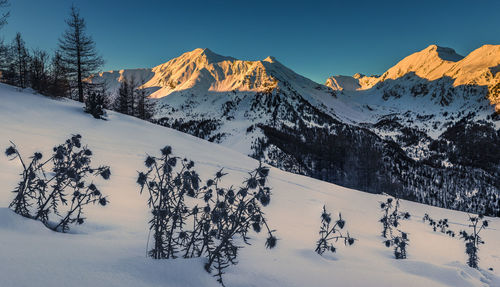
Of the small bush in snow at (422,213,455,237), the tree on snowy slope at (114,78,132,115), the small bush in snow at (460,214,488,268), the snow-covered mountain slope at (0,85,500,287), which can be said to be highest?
the tree on snowy slope at (114,78,132,115)

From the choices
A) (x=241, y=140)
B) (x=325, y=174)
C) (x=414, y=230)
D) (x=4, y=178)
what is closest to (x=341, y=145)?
(x=325, y=174)

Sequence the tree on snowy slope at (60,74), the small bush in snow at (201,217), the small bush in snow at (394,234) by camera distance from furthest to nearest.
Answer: the tree on snowy slope at (60,74) → the small bush in snow at (394,234) → the small bush in snow at (201,217)

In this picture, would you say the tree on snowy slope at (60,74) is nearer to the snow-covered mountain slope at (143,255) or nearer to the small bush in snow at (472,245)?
the snow-covered mountain slope at (143,255)

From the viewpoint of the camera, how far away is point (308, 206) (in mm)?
8445

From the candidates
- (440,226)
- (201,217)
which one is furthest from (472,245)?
(201,217)

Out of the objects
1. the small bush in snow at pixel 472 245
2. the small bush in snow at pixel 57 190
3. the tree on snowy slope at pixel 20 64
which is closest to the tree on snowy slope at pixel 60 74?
the tree on snowy slope at pixel 20 64

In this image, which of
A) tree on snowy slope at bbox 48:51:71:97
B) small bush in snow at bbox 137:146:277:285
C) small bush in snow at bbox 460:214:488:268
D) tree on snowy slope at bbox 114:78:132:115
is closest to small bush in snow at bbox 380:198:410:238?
small bush in snow at bbox 460:214:488:268

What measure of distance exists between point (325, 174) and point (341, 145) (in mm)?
32644

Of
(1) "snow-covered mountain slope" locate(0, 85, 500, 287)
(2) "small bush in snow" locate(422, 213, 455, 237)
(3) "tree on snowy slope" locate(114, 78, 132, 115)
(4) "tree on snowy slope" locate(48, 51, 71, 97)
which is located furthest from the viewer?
(3) "tree on snowy slope" locate(114, 78, 132, 115)

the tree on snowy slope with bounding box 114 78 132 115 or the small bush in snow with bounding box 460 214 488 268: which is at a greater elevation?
the tree on snowy slope with bounding box 114 78 132 115

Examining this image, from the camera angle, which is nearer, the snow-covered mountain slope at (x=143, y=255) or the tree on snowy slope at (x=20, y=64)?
the snow-covered mountain slope at (x=143, y=255)

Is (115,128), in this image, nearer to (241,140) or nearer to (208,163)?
(208,163)

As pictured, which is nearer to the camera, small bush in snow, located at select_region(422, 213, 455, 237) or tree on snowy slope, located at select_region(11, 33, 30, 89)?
small bush in snow, located at select_region(422, 213, 455, 237)

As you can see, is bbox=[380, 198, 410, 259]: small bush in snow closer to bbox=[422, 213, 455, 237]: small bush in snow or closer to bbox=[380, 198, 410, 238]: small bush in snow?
bbox=[380, 198, 410, 238]: small bush in snow
